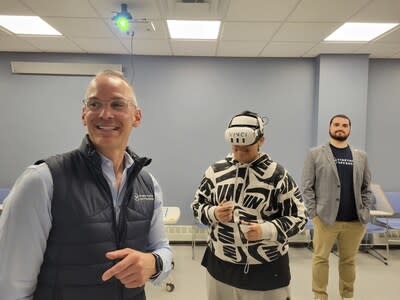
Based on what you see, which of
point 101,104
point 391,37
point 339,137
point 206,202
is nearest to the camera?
point 101,104

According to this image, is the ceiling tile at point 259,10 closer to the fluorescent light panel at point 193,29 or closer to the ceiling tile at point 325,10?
the ceiling tile at point 325,10

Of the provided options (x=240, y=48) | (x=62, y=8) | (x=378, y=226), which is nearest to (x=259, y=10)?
(x=240, y=48)

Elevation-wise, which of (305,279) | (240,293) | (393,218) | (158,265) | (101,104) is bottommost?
(305,279)

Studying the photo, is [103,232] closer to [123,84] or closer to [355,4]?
[123,84]

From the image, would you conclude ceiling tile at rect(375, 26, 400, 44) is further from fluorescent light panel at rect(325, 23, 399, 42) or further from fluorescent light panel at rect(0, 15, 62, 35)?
fluorescent light panel at rect(0, 15, 62, 35)

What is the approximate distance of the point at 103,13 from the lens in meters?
2.84

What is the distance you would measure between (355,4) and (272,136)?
212 cm

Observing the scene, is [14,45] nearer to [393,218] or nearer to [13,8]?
[13,8]

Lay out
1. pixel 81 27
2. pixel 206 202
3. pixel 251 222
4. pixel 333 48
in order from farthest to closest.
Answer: pixel 333 48 < pixel 81 27 < pixel 206 202 < pixel 251 222

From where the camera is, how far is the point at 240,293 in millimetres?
1492

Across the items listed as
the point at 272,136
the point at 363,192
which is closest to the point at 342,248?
the point at 363,192

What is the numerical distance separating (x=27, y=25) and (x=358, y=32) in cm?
365

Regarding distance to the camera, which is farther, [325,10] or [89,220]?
[325,10]

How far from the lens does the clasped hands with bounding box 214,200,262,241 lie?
1.40 m
